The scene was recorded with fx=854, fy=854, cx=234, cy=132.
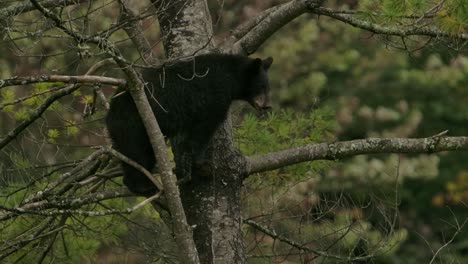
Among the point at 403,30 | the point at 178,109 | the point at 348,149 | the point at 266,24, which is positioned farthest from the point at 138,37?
the point at 403,30

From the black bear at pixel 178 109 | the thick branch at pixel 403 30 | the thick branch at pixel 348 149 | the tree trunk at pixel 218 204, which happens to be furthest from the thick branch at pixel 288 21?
the thick branch at pixel 348 149

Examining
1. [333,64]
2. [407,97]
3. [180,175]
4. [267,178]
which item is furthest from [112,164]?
[407,97]

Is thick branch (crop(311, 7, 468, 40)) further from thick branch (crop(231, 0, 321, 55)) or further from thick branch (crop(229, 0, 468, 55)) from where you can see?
thick branch (crop(231, 0, 321, 55))

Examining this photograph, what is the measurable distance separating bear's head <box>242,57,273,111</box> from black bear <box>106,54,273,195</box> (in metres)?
0.41

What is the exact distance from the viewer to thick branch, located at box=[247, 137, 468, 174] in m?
5.61

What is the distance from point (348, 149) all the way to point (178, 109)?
4.16 feet

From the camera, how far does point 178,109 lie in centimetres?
618

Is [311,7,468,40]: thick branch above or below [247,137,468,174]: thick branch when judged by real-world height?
above

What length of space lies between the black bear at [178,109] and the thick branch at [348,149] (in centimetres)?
48

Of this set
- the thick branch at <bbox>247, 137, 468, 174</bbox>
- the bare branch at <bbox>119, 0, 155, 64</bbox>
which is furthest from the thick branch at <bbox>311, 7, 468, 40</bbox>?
the bare branch at <bbox>119, 0, 155, 64</bbox>

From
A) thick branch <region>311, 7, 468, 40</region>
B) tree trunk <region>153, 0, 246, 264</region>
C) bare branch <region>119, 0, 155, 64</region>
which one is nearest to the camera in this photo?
bare branch <region>119, 0, 155, 64</region>

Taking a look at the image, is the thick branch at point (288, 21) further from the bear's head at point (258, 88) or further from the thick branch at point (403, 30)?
the bear's head at point (258, 88)

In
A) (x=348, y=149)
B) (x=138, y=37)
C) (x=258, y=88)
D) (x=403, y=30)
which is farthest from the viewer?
(x=258, y=88)

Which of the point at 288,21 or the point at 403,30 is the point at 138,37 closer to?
Result: the point at 288,21
